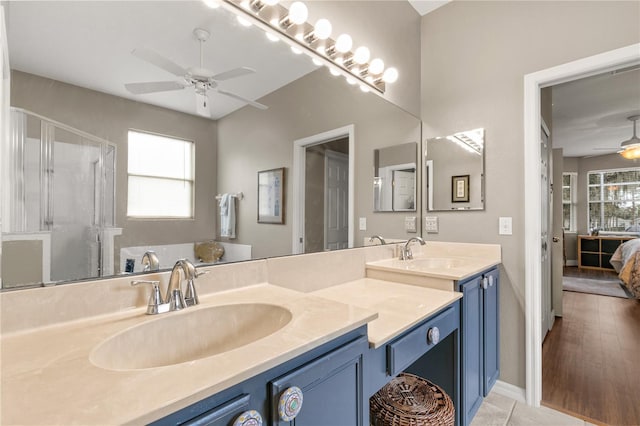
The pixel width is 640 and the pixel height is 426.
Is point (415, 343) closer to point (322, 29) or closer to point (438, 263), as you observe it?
point (438, 263)

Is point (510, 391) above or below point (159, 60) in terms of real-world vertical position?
below

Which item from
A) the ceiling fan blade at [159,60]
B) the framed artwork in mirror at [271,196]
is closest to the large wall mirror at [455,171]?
the framed artwork in mirror at [271,196]

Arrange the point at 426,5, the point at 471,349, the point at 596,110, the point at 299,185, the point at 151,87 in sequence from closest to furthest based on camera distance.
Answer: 1. the point at 151,87
2. the point at 299,185
3. the point at 471,349
4. the point at 426,5
5. the point at 596,110

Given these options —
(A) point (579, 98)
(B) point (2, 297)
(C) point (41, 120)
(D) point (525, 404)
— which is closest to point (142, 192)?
(C) point (41, 120)

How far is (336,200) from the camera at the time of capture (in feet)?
5.80

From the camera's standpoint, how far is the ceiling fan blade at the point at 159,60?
0.97m

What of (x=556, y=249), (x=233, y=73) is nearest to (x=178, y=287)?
(x=233, y=73)

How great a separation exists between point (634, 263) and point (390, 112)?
180 inches

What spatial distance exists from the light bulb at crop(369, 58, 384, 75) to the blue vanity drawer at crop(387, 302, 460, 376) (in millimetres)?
1423

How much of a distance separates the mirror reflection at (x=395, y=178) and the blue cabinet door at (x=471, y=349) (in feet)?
2.38

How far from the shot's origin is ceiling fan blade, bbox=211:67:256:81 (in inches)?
45.3

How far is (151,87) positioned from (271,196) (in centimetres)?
61

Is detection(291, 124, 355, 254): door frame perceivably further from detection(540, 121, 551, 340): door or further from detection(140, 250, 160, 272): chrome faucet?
detection(540, 121, 551, 340): door

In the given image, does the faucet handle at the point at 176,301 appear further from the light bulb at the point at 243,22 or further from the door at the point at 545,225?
the door at the point at 545,225
